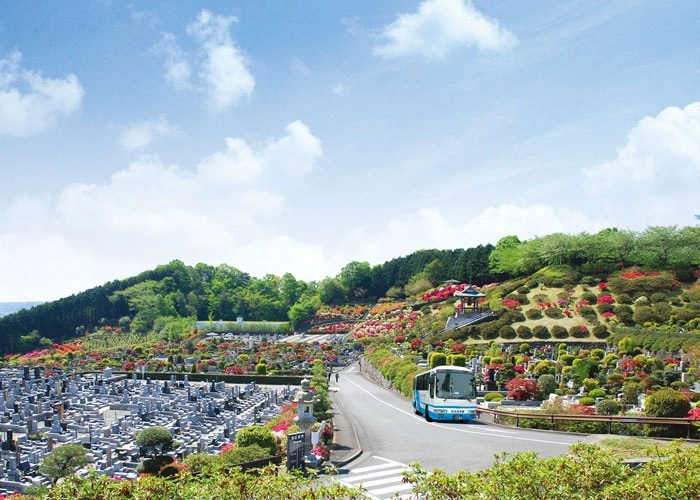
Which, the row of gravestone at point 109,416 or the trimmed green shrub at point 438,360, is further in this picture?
the trimmed green shrub at point 438,360

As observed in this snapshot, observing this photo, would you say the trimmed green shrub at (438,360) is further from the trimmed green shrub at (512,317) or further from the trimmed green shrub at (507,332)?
the trimmed green shrub at (512,317)

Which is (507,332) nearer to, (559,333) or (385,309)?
(559,333)

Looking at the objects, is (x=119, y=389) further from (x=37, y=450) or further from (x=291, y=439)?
(x=291, y=439)

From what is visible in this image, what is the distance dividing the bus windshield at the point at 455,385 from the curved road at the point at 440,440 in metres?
1.22

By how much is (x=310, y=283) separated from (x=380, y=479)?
133 metres

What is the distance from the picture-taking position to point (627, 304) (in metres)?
58.3

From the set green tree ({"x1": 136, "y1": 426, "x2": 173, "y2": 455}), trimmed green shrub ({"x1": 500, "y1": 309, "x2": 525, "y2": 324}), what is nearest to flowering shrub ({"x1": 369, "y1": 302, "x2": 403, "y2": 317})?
trimmed green shrub ({"x1": 500, "y1": 309, "x2": 525, "y2": 324})

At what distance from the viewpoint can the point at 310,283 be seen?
488 feet

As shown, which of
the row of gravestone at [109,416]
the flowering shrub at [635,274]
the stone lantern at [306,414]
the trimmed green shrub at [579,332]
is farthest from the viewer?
the flowering shrub at [635,274]

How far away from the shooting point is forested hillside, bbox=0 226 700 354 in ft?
239

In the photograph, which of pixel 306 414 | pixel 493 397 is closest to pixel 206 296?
pixel 493 397

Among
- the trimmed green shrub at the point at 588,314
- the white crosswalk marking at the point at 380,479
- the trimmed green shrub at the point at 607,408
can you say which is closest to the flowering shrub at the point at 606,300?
the trimmed green shrub at the point at 588,314

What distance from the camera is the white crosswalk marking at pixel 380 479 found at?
14805 mm

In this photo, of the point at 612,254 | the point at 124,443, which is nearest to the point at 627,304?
the point at 612,254
